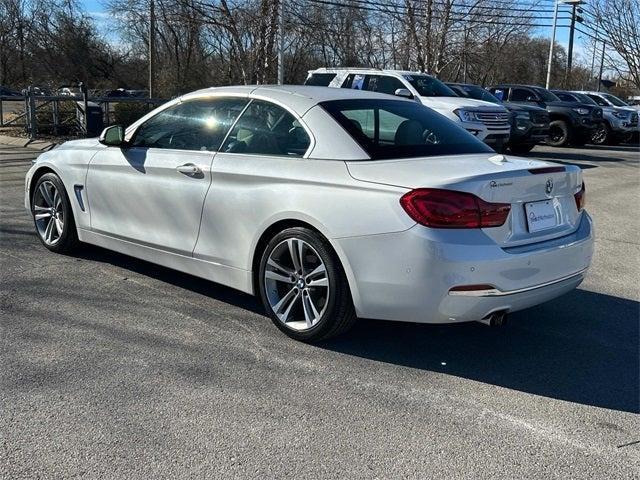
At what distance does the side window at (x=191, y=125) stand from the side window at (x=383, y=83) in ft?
35.0

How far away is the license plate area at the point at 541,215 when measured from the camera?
153 inches

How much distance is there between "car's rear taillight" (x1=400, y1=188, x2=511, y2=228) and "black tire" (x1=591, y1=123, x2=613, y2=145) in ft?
69.8

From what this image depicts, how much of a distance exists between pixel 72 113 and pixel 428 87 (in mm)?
9324

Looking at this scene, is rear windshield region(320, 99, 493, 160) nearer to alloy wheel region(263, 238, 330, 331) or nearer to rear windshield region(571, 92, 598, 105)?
alloy wheel region(263, 238, 330, 331)

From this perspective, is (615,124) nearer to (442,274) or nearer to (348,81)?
(348,81)

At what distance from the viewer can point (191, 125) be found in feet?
16.4

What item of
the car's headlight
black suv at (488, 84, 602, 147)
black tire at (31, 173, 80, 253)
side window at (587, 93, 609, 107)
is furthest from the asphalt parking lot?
side window at (587, 93, 609, 107)

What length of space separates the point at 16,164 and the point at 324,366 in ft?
34.8

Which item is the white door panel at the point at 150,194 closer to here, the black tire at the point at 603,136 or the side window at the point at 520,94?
the side window at the point at 520,94

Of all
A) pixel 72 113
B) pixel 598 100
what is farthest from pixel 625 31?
pixel 72 113

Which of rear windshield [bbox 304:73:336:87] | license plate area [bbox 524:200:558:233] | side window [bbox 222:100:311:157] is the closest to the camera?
license plate area [bbox 524:200:558:233]

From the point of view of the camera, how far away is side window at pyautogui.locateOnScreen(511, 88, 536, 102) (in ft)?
68.5

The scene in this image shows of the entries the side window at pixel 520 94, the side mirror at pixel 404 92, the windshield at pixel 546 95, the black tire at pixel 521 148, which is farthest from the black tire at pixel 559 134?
the side mirror at pixel 404 92

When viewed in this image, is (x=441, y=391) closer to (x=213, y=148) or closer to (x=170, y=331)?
→ (x=170, y=331)
